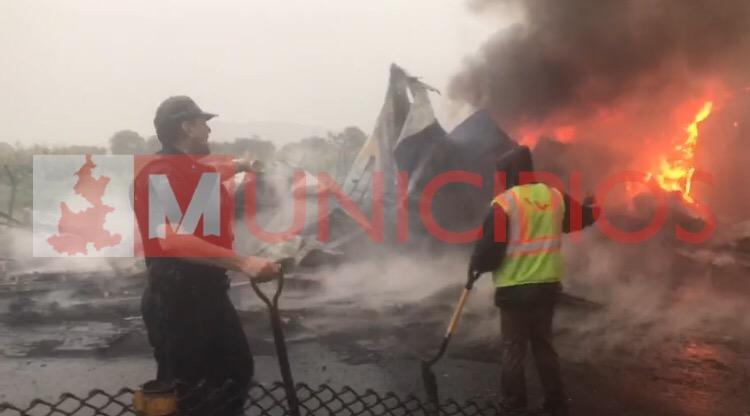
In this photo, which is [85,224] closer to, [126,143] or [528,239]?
[126,143]

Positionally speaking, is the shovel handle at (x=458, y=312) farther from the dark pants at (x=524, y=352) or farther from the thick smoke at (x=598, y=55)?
the thick smoke at (x=598, y=55)

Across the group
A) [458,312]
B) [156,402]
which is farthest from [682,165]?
[156,402]

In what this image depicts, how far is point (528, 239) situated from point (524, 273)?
220 millimetres

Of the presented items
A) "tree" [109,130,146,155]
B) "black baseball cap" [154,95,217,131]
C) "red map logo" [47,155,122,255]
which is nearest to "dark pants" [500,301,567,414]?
"black baseball cap" [154,95,217,131]

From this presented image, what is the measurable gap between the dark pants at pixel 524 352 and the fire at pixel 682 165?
716 centimetres

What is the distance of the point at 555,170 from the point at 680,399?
5.79m

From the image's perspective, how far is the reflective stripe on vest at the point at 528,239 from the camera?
12.7 feet

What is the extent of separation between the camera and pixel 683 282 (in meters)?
7.89

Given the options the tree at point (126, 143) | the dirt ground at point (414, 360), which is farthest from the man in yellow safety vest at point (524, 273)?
the tree at point (126, 143)

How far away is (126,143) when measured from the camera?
27.7ft

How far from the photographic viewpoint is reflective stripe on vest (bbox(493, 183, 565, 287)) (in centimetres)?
387

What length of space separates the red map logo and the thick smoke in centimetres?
562

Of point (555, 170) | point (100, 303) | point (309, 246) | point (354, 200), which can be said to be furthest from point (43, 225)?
point (555, 170)

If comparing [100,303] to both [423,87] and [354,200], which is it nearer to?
[354,200]
